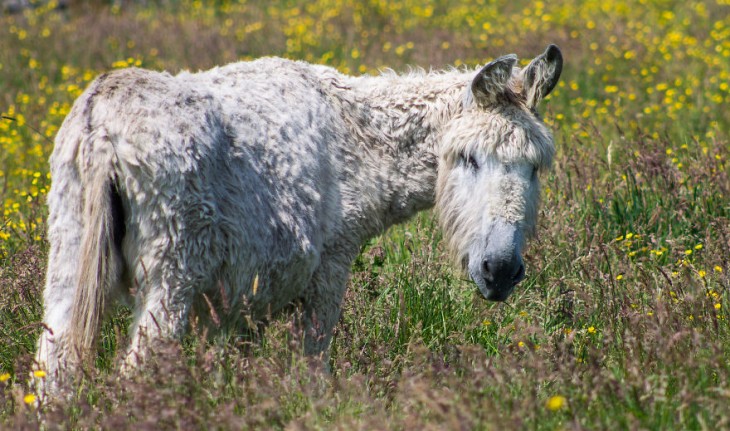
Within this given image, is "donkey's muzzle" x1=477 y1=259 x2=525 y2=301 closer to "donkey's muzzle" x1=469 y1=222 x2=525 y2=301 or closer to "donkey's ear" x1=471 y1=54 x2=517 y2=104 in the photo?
"donkey's muzzle" x1=469 y1=222 x2=525 y2=301

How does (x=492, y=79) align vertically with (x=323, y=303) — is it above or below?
above

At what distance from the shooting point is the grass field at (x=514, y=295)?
2971mm

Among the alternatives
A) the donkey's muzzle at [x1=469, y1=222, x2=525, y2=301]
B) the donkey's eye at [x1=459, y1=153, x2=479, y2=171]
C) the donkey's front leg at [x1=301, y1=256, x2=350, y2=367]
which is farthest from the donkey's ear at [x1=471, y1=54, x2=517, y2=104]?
the donkey's front leg at [x1=301, y1=256, x2=350, y2=367]

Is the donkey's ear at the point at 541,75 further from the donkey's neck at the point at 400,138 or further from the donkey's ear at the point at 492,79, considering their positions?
the donkey's neck at the point at 400,138

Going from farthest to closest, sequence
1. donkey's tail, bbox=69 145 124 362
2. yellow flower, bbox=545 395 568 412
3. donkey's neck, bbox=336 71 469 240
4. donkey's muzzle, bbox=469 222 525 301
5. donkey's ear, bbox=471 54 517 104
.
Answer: donkey's neck, bbox=336 71 469 240 < donkey's ear, bbox=471 54 517 104 < donkey's muzzle, bbox=469 222 525 301 < donkey's tail, bbox=69 145 124 362 < yellow flower, bbox=545 395 568 412

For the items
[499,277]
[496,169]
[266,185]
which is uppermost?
[496,169]

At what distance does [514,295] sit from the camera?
187 inches

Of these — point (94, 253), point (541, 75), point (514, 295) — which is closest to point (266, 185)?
point (94, 253)

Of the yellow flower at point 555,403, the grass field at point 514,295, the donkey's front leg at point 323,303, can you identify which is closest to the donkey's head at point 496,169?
the grass field at point 514,295

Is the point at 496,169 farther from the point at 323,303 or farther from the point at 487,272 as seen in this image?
the point at 323,303

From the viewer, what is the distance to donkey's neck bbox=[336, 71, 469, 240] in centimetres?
396

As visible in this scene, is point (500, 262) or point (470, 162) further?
point (470, 162)

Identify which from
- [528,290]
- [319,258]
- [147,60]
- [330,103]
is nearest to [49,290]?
[319,258]

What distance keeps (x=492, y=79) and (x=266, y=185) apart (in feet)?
3.95
